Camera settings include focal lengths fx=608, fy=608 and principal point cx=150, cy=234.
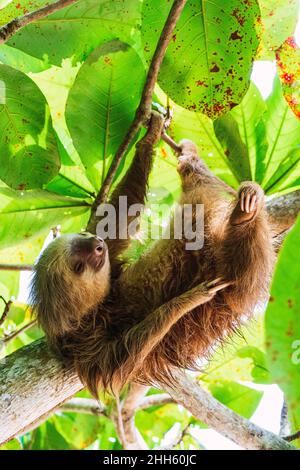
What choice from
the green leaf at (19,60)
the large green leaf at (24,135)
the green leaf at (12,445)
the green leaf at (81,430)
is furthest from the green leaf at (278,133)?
the green leaf at (12,445)

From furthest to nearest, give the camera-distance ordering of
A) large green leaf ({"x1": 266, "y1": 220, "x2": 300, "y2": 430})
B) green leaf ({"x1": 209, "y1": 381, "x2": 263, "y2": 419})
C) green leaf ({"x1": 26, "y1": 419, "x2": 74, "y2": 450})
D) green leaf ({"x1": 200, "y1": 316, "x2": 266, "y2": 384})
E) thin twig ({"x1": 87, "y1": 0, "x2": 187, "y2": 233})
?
green leaf ({"x1": 26, "y1": 419, "x2": 74, "y2": 450}) → green leaf ({"x1": 209, "y1": 381, "x2": 263, "y2": 419}) → green leaf ({"x1": 200, "y1": 316, "x2": 266, "y2": 384}) → thin twig ({"x1": 87, "y1": 0, "x2": 187, "y2": 233}) → large green leaf ({"x1": 266, "y1": 220, "x2": 300, "y2": 430})

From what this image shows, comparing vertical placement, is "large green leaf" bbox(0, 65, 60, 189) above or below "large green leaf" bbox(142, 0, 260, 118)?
below

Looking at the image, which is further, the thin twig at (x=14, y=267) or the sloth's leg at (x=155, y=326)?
the thin twig at (x=14, y=267)

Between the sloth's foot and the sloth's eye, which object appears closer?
the sloth's foot

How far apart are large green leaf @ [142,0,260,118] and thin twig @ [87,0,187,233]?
117mm

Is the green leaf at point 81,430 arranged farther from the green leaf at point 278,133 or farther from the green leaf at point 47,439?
the green leaf at point 278,133

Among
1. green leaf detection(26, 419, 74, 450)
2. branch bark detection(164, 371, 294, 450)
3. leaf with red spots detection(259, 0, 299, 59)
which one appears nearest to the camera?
leaf with red spots detection(259, 0, 299, 59)

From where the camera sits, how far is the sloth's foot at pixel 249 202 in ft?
8.94

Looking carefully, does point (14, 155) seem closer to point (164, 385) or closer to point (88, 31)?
point (88, 31)

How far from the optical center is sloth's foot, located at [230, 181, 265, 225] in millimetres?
2724

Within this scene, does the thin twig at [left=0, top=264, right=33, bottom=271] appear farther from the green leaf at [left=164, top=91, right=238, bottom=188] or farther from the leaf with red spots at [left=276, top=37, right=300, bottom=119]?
the leaf with red spots at [left=276, top=37, right=300, bottom=119]

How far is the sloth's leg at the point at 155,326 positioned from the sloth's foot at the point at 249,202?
0.33 m

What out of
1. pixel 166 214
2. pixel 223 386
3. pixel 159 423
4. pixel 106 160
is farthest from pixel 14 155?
pixel 159 423

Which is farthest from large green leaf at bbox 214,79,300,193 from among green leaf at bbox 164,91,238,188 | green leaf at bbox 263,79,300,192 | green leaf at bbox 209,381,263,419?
green leaf at bbox 209,381,263,419
